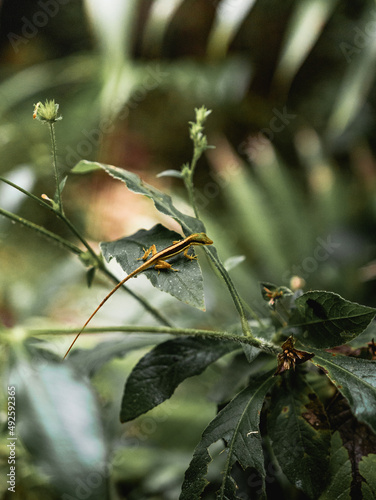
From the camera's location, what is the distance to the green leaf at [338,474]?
1.20 ft

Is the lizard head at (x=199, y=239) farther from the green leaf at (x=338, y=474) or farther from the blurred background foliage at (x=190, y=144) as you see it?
the blurred background foliage at (x=190, y=144)

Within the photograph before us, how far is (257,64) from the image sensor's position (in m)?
2.42

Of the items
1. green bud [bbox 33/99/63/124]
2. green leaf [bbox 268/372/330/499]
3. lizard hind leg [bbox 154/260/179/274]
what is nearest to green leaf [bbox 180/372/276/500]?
green leaf [bbox 268/372/330/499]

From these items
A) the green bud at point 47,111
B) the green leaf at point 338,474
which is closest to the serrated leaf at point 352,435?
the green leaf at point 338,474

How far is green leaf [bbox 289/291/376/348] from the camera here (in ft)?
1.16

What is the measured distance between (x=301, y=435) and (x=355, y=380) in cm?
8

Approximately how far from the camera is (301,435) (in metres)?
0.37

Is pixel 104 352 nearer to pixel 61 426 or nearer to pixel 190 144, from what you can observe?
pixel 61 426

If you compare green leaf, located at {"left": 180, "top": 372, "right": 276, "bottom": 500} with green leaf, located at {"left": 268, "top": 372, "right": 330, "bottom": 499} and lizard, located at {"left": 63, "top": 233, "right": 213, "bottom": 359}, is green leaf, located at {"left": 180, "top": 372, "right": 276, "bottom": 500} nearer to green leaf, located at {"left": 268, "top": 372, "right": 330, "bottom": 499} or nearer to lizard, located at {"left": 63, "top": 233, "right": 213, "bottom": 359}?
green leaf, located at {"left": 268, "top": 372, "right": 330, "bottom": 499}

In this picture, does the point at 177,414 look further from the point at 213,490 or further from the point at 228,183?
the point at 228,183

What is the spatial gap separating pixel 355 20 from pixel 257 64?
2.22 feet

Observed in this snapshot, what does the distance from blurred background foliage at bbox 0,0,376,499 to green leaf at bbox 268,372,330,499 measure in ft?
1.30

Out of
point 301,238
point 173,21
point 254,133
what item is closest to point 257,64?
point 254,133

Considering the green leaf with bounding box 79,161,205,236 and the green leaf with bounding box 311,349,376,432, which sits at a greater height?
the green leaf with bounding box 79,161,205,236
